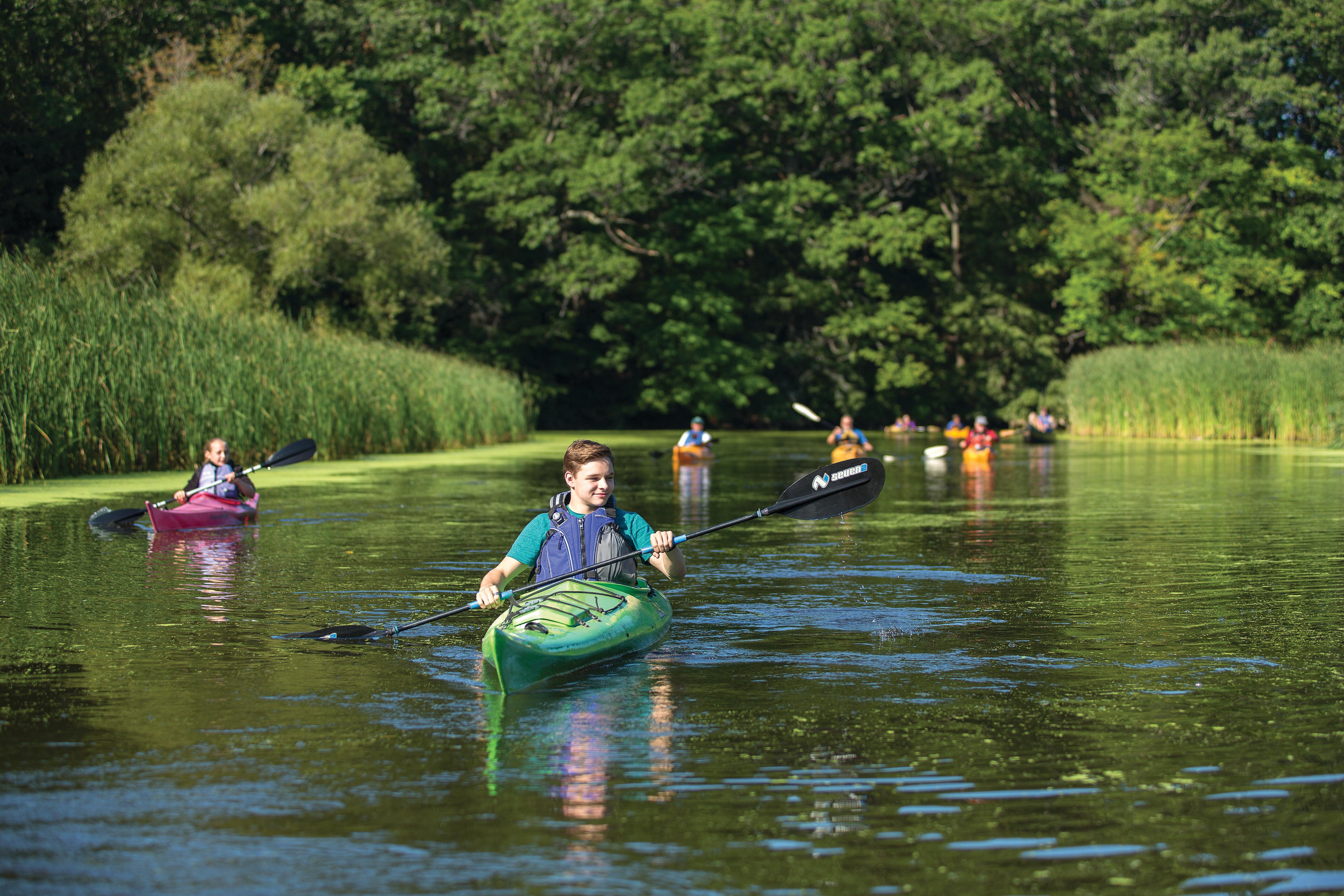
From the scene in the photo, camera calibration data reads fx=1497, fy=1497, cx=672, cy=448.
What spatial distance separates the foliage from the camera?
105ft

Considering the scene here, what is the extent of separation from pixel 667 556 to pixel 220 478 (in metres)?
6.73

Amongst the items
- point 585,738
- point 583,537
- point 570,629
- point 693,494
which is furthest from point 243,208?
point 585,738

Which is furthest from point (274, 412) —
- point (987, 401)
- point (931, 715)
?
point (987, 401)

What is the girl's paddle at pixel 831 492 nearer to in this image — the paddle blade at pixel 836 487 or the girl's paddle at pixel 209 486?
the paddle blade at pixel 836 487

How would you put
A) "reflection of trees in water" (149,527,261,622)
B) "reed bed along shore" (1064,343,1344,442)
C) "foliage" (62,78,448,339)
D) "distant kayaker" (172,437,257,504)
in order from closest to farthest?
"reflection of trees in water" (149,527,261,622)
"distant kayaker" (172,437,257,504)
"reed bed along shore" (1064,343,1344,442)
"foliage" (62,78,448,339)

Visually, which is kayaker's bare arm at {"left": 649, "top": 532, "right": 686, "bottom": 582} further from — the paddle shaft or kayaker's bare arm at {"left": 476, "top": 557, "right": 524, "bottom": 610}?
kayaker's bare arm at {"left": 476, "top": 557, "right": 524, "bottom": 610}

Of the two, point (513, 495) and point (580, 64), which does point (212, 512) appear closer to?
point (513, 495)

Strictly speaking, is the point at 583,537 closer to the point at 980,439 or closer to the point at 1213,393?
the point at 980,439

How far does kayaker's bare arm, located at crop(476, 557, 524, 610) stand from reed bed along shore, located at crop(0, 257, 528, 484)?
9717 millimetres

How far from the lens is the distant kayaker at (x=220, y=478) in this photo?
12508 mm

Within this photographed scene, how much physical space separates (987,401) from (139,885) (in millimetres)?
45996

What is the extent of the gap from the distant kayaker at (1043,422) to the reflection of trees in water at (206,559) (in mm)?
23822

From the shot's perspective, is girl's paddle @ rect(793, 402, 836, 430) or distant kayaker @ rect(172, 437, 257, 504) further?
girl's paddle @ rect(793, 402, 836, 430)

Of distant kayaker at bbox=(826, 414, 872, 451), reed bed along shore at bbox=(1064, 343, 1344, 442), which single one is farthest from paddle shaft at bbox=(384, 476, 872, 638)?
reed bed along shore at bbox=(1064, 343, 1344, 442)
